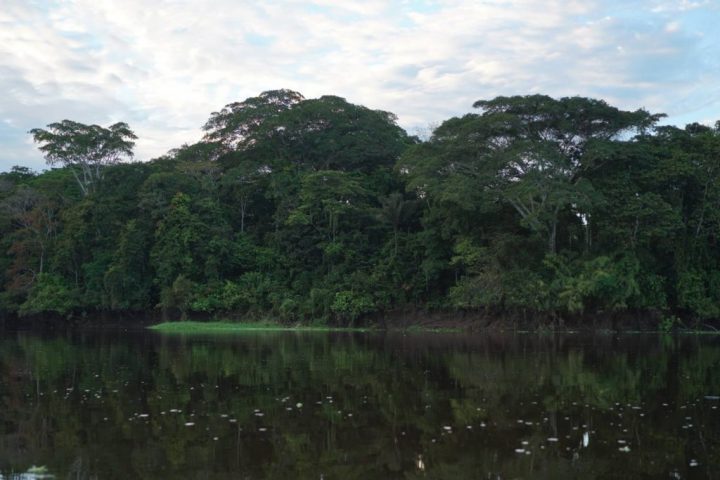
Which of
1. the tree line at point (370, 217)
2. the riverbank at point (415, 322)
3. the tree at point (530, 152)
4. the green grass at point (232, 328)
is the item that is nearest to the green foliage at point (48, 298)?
the tree line at point (370, 217)

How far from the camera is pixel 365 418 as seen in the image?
11258mm

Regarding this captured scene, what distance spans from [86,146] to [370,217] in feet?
75.6

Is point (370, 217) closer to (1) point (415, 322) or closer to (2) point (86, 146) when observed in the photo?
(1) point (415, 322)

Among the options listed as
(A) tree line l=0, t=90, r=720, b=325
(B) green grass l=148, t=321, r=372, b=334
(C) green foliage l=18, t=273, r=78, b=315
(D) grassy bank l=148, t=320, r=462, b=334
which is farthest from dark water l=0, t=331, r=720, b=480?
(C) green foliage l=18, t=273, r=78, b=315

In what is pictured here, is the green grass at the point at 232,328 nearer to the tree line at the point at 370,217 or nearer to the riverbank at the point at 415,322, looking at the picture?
the riverbank at the point at 415,322

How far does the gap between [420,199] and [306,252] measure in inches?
346

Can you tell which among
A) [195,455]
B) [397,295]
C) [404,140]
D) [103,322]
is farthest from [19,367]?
[404,140]

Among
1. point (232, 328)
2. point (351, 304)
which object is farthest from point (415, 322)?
point (232, 328)

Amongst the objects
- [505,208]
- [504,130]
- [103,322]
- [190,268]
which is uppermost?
[504,130]

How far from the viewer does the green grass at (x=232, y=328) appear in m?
41.6

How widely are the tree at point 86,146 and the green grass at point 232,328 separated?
560 inches

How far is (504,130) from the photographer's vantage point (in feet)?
120

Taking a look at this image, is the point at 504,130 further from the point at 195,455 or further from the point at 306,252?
the point at 195,455

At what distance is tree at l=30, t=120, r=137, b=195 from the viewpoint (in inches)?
1960
